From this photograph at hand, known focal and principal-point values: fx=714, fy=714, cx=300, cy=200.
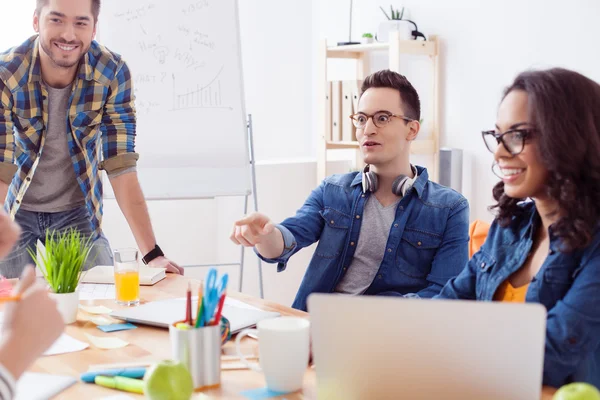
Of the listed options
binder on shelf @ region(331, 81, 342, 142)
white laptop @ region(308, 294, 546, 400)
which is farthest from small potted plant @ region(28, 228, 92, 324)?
binder on shelf @ region(331, 81, 342, 142)

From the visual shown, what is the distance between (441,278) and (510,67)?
1888 mm

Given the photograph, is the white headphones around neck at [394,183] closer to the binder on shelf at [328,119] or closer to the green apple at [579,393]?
the green apple at [579,393]

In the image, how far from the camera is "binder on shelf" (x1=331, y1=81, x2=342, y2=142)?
158 inches

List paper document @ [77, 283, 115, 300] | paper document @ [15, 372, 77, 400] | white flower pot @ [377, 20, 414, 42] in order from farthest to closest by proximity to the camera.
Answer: white flower pot @ [377, 20, 414, 42] → paper document @ [77, 283, 115, 300] → paper document @ [15, 372, 77, 400]

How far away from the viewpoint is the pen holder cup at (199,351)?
108 cm

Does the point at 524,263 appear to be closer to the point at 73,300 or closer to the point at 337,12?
the point at 73,300

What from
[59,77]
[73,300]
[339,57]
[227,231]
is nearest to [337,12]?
[339,57]

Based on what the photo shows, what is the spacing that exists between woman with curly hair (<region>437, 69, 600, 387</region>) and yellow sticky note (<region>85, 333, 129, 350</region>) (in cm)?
76

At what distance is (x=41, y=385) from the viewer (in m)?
1.11

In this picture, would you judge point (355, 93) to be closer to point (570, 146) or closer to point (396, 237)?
point (396, 237)

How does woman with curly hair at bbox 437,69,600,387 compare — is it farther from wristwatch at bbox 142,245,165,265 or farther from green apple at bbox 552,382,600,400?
wristwatch at bbox 142,245,165,265

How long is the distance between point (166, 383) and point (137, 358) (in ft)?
1.06

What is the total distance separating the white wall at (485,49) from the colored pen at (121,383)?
261 cm

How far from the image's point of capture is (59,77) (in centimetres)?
231
